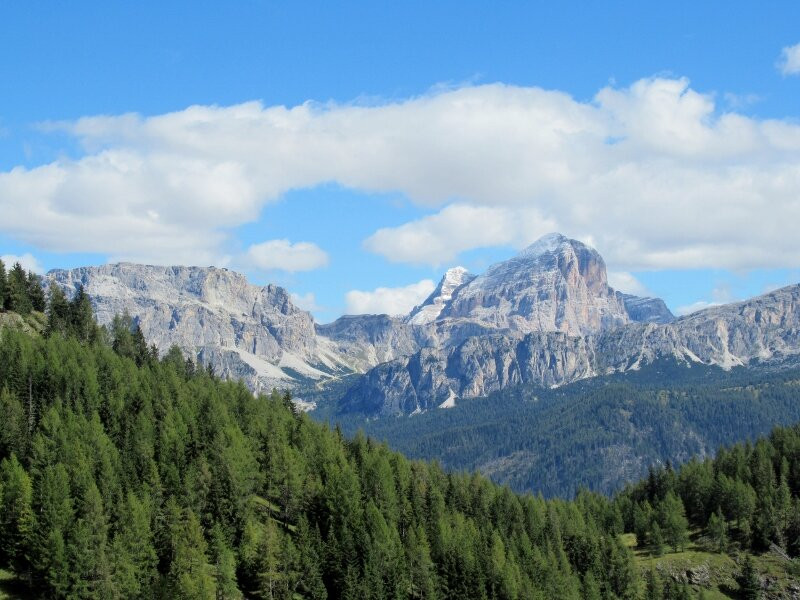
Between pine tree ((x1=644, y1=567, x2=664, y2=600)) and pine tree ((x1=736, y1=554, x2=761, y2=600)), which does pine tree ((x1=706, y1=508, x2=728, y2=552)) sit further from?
pine tree ((x1=644, y1=567, x2=664, y2=600))

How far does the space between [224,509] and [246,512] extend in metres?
3.34

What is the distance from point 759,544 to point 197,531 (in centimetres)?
11737

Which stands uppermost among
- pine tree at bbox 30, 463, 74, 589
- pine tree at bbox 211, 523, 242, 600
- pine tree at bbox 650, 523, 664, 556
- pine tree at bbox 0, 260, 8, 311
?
pine tree at bbox 0, 260, 8, 311

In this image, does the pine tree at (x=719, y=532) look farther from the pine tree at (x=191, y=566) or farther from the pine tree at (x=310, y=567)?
the pine tree at (x=191, y=566)

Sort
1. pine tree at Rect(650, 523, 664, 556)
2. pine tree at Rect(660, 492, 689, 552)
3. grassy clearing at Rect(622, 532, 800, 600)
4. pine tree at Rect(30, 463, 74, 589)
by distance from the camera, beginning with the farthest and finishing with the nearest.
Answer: pine tree at Rect(660, 492, 689, 552) → pine tree at Rect(650, 523, 664, 556) → grassy clearing at Rect(622, 532, 800, 600) → pine tree at Rect(30, 463, 74, 589)

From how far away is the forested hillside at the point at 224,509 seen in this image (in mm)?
117688

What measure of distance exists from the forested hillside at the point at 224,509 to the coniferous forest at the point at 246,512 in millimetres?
304

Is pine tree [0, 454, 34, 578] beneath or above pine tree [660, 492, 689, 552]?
above

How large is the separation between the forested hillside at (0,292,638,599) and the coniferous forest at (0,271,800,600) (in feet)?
1.00

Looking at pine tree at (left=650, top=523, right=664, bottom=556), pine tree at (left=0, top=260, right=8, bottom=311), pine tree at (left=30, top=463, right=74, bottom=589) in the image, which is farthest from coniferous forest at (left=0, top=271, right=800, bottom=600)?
pine tree at (left=0, top=260, right=8, bottom=311)

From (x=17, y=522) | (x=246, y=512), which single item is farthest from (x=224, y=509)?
(x=17, y=522)

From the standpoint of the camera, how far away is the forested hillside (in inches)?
4633

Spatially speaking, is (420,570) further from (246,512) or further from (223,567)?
(223,567)

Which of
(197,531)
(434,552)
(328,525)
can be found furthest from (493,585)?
(197,531)
